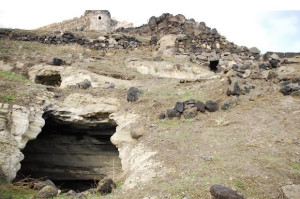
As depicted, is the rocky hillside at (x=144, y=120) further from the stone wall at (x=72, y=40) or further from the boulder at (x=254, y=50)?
the boulder at (x=254, y=50)

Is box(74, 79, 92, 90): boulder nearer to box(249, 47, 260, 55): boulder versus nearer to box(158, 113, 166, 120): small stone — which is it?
box(158, 113, 166, 120): small stone

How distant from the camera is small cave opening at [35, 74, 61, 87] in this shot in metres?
10.8

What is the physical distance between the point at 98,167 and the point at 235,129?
16.5 ft

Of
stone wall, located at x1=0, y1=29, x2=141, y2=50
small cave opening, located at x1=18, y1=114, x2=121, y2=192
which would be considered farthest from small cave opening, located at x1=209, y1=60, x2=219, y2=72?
small cave opening, located at x1=18, y1=114, x2=121, y2=192

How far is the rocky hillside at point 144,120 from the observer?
516 centimetres

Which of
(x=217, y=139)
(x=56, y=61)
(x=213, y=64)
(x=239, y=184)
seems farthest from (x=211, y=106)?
(x=56, y=61)

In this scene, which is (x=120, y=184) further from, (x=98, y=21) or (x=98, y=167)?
(x=98, y=21)

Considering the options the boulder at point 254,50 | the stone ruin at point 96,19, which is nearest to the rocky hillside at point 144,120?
the boulder at point 254,50

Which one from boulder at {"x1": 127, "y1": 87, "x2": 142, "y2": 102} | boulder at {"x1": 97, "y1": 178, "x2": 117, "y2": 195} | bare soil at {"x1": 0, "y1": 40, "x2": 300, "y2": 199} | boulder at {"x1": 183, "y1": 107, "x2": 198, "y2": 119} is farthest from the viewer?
boulder at {"x1": 127, "y1": 87, "x2": 142, "y2": 102}

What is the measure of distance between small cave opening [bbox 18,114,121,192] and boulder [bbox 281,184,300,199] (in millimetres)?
5862

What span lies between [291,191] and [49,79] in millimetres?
9028

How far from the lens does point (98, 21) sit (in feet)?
66.3

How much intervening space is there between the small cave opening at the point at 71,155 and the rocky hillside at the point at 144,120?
0.03 m

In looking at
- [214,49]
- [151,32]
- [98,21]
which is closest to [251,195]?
[214,49]
